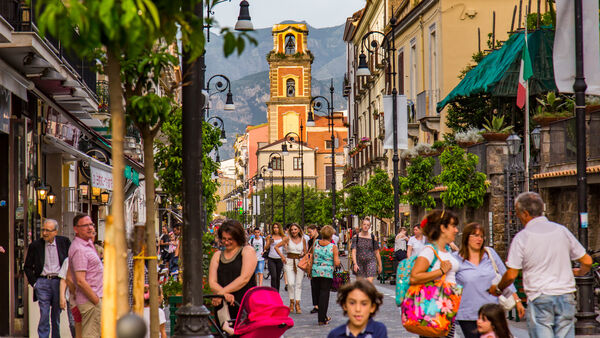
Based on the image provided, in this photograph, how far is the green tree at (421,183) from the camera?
1212 inches

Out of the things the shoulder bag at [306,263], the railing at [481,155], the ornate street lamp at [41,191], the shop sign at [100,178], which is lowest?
the shoulder bag at [306,263]

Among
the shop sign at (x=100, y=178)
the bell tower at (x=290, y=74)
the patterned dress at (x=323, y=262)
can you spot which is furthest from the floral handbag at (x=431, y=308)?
the bell tower at (x=290, y=74)

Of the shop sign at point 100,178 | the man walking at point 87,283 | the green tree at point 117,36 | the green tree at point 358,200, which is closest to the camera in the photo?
the green tree at point 117,36

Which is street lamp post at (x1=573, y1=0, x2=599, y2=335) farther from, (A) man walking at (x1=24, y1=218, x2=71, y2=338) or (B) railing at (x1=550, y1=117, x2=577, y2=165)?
(B) railing at (x1=550, y1=117, x2=577, y2=165)

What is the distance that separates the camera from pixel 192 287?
7.19 metres

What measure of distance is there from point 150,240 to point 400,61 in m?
40.0

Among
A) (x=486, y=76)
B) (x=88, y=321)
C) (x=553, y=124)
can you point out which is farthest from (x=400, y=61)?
(x=88, y=321)

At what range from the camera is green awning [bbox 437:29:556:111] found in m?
26.7

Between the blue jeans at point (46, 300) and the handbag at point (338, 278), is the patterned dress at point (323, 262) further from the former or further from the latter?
the blue jeans at point (46, 300)

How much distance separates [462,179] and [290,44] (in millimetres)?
92769

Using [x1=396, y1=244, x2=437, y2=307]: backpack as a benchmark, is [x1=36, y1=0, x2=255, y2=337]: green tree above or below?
above

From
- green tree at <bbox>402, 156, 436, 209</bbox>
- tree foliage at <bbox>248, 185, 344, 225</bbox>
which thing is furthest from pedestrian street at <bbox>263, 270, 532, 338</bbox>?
tree foliage at <bbox>248, 185, 344, 225</bbox>

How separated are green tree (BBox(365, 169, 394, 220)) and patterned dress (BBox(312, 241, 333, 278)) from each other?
2467 cm

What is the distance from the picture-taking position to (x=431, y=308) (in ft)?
25.1
